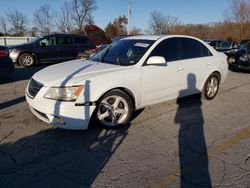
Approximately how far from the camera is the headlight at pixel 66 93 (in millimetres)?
3896

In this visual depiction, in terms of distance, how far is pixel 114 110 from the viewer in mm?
4438

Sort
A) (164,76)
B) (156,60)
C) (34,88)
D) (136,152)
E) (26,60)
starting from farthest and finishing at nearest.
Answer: (26,60) → (164,76) → (156,60) → (34,88) → (136,152)

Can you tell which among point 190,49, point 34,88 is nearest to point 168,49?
point 190,49

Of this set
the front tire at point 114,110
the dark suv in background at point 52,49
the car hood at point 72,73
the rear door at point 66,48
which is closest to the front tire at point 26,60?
the dark suv in background at point 52,49

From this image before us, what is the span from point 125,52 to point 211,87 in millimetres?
2623

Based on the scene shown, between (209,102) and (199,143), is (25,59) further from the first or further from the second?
(199,143)

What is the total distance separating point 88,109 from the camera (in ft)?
13.1

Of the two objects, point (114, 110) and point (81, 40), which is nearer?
point (114, 110)

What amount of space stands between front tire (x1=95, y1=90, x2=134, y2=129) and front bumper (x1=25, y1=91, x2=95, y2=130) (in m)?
0.26

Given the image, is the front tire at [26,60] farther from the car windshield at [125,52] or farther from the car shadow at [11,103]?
the car windshield at [125,52]

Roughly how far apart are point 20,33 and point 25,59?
40.4m

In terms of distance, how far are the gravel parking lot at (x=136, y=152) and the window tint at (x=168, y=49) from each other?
1175mm

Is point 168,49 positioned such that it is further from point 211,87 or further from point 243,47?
point 243,47

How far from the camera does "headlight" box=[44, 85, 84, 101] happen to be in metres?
3.90
